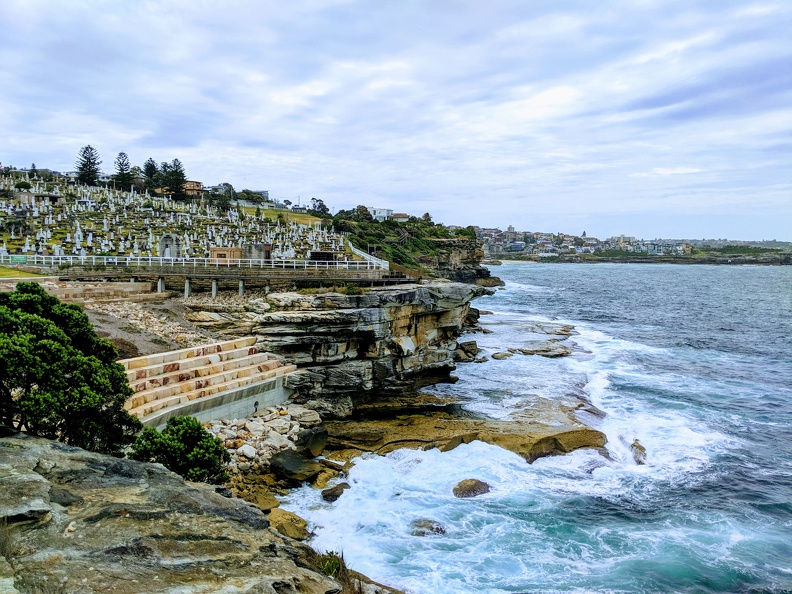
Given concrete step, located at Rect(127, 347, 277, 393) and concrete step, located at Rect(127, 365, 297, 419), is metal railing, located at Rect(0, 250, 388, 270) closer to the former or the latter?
concrete step, located at Rect(127, 347, 277, 393)

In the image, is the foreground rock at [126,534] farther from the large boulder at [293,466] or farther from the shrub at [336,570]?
the large boulder at [293,466]

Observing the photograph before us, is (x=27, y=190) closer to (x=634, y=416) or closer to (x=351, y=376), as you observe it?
(x=351, y=376)

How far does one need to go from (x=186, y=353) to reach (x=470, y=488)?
12.0m

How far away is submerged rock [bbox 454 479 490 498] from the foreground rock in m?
8.57

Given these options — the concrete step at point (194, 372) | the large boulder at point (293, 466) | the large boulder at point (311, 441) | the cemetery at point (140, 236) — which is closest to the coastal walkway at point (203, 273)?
the cemetery at point (140, 236)

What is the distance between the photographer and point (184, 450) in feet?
43.6

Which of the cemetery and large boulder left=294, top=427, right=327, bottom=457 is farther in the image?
the cemetery

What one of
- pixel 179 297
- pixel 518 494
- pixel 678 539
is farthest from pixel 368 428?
pixel 179 297

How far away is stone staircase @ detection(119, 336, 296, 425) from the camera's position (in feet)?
57.1

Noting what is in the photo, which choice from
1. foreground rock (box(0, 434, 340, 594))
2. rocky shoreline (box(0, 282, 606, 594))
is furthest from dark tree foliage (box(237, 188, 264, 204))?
foreground rock (box(0, 434, 340, 594))

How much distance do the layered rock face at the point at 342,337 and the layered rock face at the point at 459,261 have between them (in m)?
52.1

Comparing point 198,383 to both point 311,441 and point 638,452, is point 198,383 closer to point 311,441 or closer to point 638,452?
point 311,441

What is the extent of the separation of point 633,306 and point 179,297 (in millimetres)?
59487

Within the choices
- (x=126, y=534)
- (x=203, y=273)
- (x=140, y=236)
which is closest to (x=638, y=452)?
(x=126, y=534)
